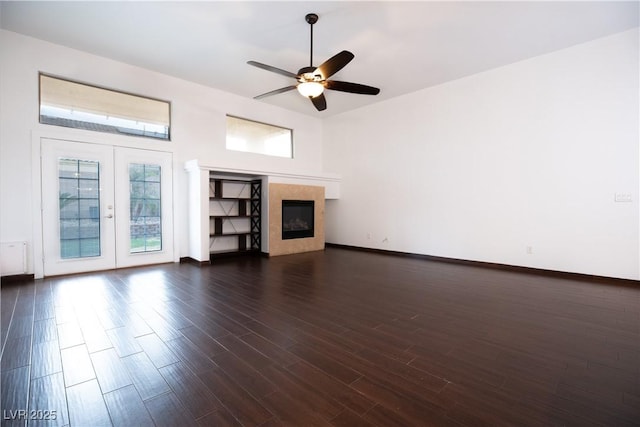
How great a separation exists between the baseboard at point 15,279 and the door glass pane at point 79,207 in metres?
0.45

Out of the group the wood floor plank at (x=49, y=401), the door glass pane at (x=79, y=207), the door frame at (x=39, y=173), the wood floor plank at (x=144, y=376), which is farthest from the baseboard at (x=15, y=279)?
the wood floor plank at (x=144, y=376)

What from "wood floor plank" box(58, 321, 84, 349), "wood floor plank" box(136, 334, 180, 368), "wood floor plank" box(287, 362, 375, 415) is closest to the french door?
"wood floor plank" box(58, 321, 84, 349)

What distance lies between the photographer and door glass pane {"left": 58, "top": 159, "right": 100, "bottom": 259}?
14.8 feet

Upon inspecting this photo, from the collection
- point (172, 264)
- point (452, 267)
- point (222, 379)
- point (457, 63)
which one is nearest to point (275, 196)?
point (172, 264)

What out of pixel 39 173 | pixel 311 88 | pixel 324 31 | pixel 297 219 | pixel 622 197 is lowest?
pixel 297 219

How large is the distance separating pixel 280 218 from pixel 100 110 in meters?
3.66

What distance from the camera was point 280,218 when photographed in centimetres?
639

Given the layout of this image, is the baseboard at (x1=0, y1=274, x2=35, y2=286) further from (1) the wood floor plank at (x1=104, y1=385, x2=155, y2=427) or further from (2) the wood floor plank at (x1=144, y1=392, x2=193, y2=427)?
(2) the wood floor plank at (x1=144, y1=392, x2=193, y2=427)

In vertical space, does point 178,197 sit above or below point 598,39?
below

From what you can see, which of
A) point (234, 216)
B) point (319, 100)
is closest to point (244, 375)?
point (319, 100)

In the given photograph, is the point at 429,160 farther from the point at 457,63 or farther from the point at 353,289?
the point at 353,289

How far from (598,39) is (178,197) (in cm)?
723

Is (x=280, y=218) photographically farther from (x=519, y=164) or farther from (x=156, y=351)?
(x=519, y=164)

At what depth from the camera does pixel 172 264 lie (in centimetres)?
540
